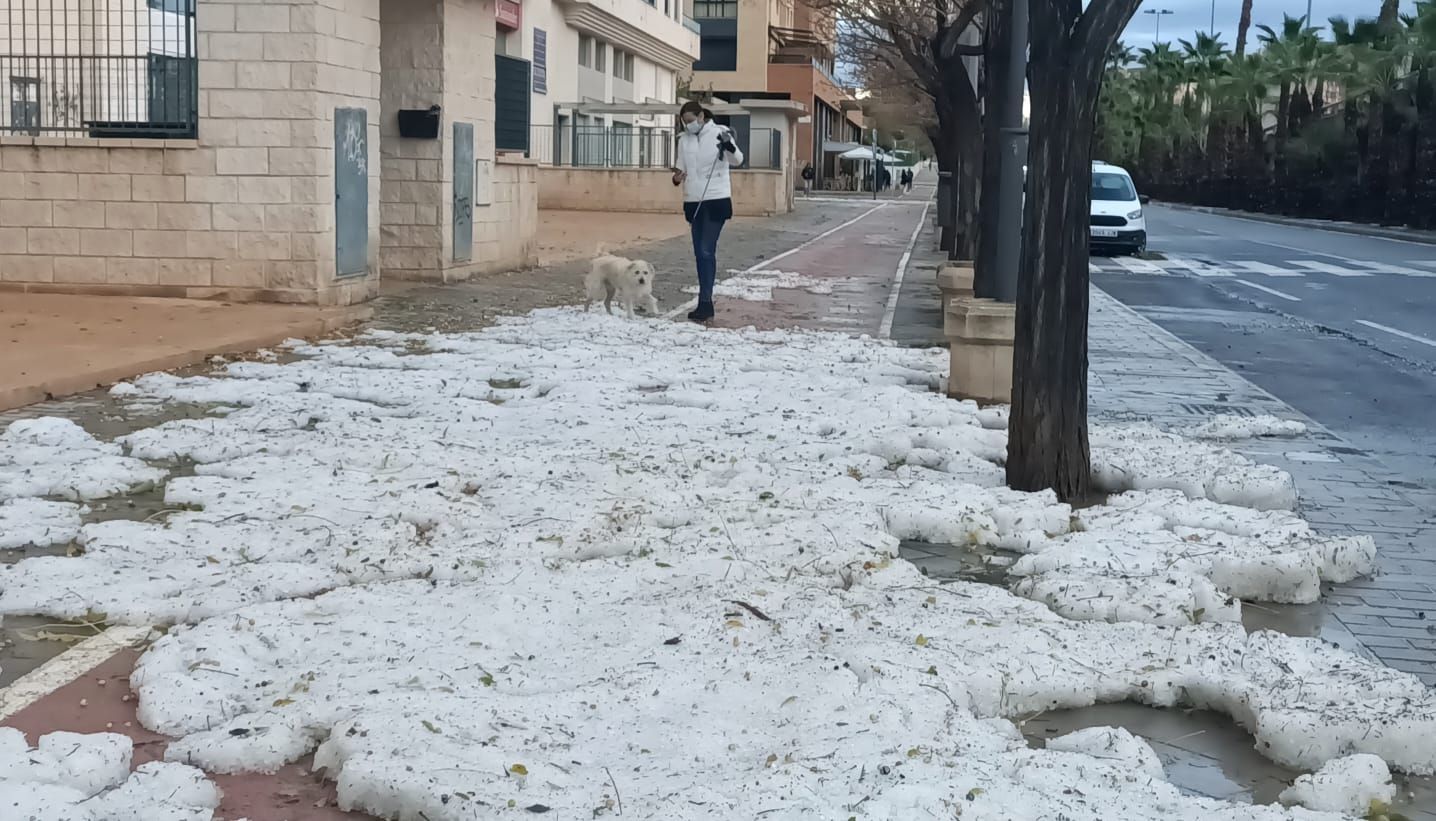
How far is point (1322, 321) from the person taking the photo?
16.3m

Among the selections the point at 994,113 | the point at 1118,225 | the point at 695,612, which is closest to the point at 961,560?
the point at 695,612

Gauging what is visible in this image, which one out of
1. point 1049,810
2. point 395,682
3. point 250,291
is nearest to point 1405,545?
point 1049,810

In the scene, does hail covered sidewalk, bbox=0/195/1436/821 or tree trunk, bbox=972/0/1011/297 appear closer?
hail covered sidewalk, bbox=0/195/1436/821

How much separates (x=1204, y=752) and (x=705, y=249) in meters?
10.5

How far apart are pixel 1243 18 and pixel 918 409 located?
248ft

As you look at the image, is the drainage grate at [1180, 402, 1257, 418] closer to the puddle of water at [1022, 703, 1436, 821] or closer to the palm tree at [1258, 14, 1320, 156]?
the puddle of water at [1022, 703, 1436, 821]

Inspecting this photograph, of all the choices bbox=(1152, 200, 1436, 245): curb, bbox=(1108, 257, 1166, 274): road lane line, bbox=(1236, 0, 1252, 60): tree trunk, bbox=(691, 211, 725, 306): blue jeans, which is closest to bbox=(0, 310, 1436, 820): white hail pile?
bbox=(691, 211, 725, 306): blue jeans

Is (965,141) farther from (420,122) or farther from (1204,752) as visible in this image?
(1204,752)

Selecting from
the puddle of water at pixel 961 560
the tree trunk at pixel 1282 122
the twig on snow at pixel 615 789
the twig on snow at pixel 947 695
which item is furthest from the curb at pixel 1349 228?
the twig on snow at pixel 615 789

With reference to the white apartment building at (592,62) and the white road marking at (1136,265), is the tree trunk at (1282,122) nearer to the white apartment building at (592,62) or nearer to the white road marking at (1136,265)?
the white apartment building at (592,62)

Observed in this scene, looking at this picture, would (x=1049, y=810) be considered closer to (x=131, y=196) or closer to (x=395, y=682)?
(x=395, y=682)

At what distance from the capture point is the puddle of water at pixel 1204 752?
3842 millimetres

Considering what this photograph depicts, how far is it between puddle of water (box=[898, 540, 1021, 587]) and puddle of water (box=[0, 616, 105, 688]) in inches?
114

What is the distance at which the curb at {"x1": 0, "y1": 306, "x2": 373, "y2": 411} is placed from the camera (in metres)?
8.59
